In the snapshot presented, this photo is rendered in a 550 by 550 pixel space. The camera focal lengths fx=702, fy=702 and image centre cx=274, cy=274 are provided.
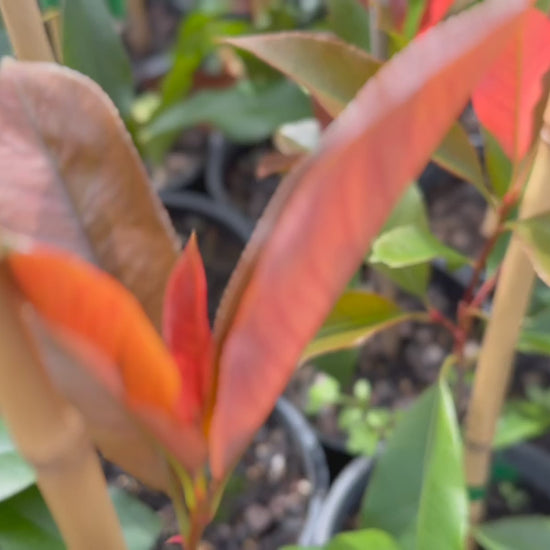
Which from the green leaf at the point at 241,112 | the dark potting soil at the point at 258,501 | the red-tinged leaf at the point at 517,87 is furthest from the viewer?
the green leaf at the point at 241,112

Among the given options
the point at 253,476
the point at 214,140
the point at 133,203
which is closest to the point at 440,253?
the point at 133,203

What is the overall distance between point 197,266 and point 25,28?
0.67 feet

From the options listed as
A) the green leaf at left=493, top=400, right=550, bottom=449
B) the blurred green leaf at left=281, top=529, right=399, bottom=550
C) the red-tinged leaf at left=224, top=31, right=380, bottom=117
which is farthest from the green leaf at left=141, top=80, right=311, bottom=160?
the blurred green leaf at left=281, top=529, right=399, bottom=550

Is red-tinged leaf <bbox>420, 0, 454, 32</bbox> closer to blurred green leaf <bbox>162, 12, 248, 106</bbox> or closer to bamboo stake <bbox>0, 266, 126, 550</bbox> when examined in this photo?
bamboo stake <bbox>0, 266, 126, 550</bbox>

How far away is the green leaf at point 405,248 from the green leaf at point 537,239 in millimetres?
71

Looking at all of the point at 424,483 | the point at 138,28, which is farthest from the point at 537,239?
the point at 138,28

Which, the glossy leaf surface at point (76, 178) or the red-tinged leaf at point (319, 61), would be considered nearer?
the glossy leaf surface at point (76, 178)

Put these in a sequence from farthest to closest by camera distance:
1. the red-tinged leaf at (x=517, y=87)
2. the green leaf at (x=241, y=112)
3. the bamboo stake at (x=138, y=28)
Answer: the bamboo stake at (x=138, y=28)
the green leaf at (x=241, y=112)
the red-tinged leaf at (x=517, y=87)

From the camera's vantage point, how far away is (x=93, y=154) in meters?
0.31

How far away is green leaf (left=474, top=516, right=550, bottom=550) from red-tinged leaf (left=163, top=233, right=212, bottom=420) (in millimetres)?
482

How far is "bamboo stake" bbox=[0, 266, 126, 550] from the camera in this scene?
24 centimetres

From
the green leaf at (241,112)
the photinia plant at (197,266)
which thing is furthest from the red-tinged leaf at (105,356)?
the green leaf at (241,112)

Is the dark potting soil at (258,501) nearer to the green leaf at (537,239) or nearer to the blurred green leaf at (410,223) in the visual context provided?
the blurred green leaf at (410,223)

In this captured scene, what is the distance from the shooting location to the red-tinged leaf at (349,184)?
20cm
